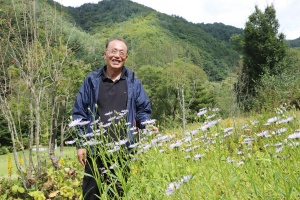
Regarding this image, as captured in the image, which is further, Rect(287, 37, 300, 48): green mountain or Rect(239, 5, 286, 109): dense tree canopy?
Rect(287, 37, 300, 48): green mountain

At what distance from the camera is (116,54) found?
2.77 metres

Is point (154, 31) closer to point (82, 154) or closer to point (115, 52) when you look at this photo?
point (115, 52)

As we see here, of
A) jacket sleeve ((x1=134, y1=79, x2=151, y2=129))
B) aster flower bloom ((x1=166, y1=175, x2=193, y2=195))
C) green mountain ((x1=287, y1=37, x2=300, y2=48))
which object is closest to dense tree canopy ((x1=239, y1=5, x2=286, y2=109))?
jacket sleeve ((x1=134, y1=79, x2=151, y2=129))

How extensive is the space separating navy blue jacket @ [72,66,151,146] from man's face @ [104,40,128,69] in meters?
0.14

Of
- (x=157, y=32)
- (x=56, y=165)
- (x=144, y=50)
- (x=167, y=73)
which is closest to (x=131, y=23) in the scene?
(x=157, y=32)

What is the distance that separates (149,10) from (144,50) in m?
40.9

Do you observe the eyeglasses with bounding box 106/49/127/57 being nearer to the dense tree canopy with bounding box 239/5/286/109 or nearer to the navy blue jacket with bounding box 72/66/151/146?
the navy blue jacket with bounding box 72/66/151/146

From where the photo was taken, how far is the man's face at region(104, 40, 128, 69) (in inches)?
109

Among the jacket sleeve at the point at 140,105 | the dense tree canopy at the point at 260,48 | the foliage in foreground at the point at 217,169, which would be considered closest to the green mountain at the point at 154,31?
the dense tree canopy at the point at 260,48

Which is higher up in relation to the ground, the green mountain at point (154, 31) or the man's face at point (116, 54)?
the green mountain at point (154, 31)

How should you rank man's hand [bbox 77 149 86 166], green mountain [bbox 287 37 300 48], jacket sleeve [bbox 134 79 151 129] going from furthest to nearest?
green mountain [bbox 287 37 300 48] → jacket sleeve [bbox 134 79 151 129] → man's hand [bbox 77 149 86 166]

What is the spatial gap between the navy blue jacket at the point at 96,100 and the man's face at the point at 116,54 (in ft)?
0.46

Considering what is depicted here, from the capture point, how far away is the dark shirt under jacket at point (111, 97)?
2.74 meters

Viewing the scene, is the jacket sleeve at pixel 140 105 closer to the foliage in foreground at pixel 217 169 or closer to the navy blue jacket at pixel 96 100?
the navy blue jacket at pixel 96 100
